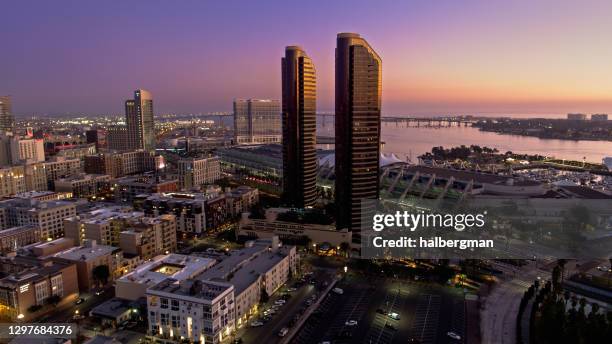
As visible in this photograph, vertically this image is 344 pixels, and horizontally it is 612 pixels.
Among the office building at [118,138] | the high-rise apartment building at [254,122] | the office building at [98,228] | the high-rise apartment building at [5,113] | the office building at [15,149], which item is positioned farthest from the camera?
the high-rise apartment building at [254,122]

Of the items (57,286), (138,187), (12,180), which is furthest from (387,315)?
(12,180)

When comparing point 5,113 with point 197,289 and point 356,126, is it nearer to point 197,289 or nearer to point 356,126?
point 356,126

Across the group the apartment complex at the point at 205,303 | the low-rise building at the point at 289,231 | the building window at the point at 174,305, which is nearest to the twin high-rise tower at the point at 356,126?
the low-rise building at the point at 289,231

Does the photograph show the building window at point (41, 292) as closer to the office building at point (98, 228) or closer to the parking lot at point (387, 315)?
the office building at point (98, 228)

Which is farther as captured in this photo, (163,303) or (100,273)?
(100,273)

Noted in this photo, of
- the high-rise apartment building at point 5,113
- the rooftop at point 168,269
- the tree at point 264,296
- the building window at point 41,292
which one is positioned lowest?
the tree at point 264,296

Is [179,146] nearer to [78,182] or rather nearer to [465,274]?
[78,182]
